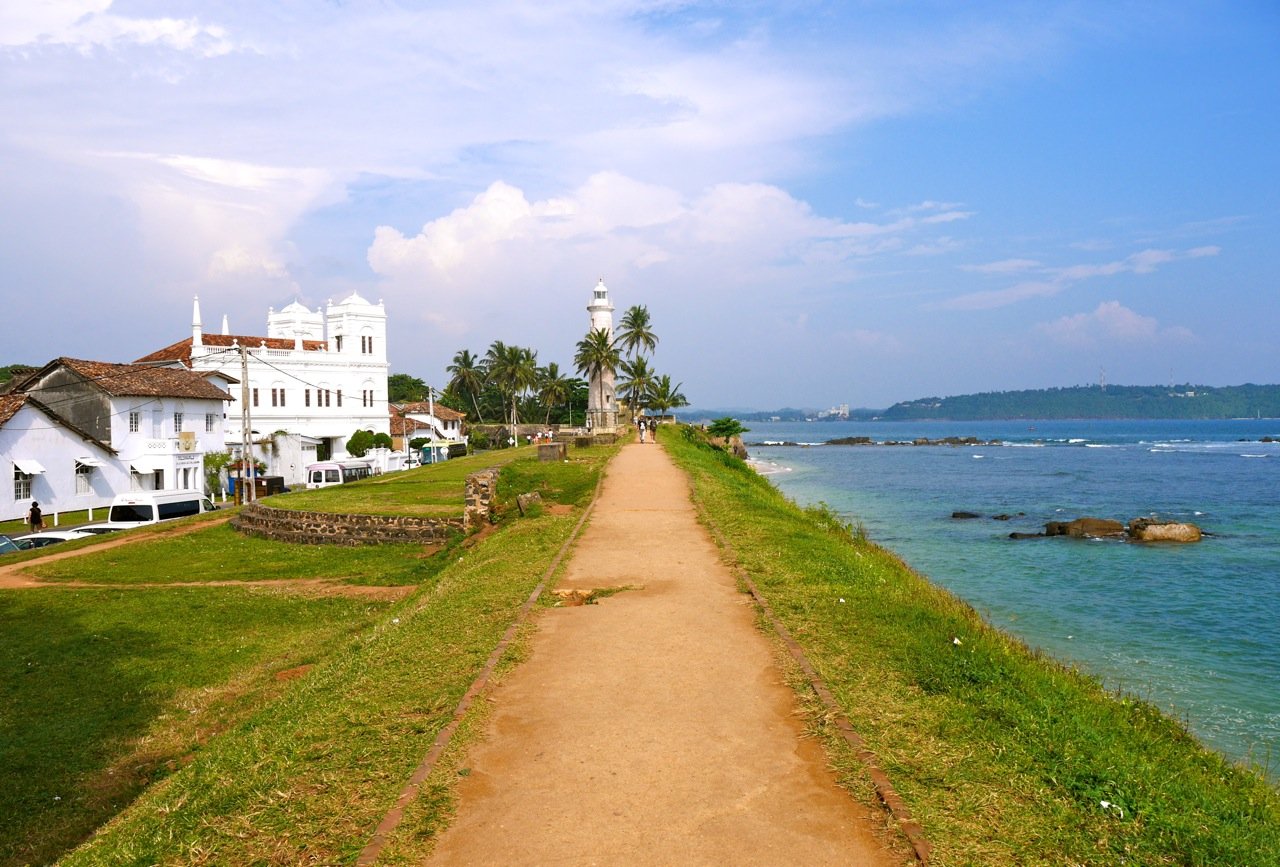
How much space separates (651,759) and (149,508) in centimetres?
2871

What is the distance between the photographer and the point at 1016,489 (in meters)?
54.2

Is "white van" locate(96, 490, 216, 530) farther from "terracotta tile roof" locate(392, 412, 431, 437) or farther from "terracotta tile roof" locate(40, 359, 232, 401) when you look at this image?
"terracotta tile roof" locate(392, 412, 431, 437)

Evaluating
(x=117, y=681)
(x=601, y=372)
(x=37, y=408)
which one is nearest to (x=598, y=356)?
(x=601, y=372)

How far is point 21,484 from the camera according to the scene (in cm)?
3322

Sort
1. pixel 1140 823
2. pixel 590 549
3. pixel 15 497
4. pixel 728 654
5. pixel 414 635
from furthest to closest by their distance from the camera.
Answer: pixel 15 497, pixel 590 549, pixel 414 635, pixel 728 654, pixel 1140 823

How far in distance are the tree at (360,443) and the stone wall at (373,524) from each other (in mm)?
32414

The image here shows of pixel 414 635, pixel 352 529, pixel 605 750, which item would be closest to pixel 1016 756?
pixel 605 750

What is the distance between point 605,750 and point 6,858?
212 inches

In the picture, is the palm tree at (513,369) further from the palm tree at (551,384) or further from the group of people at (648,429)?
the group of people at (648,429)

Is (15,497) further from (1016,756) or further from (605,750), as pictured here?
(1016,756)

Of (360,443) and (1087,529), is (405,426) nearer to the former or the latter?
(360,443)

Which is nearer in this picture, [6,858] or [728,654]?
[6,858]

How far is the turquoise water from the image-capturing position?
14.7 metres

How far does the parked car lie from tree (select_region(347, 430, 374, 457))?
3111cm
